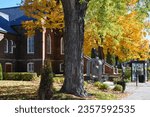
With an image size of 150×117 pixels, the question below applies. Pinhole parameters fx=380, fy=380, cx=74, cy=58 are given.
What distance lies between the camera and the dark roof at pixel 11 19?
4759 cm

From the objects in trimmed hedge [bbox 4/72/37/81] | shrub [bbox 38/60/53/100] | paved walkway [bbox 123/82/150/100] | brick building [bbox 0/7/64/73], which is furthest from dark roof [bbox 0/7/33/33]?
shrub [bbox 38/60/53/100]

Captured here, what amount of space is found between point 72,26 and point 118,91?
819cm

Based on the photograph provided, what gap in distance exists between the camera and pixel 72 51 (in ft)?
67.9

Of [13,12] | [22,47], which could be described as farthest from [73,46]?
[13,12]

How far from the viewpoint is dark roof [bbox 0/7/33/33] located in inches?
1874

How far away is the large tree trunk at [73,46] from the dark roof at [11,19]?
25.9 meters

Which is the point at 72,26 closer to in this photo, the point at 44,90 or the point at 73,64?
the point at 73,64

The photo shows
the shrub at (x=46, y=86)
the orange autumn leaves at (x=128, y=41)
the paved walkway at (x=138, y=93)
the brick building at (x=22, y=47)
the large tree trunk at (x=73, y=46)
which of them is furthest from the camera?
the brick building at (x=22, y=47)

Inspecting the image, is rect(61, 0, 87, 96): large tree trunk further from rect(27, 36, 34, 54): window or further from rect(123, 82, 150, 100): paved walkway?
rect(27, 36, 34, 54): window

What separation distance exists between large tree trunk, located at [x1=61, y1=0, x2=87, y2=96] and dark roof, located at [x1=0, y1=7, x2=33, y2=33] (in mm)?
25917

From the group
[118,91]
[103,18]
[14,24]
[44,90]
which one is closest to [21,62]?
[14,24]

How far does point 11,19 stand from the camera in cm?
5038

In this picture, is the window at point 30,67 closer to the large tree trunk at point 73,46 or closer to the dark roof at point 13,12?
the dark roof at point 13,12

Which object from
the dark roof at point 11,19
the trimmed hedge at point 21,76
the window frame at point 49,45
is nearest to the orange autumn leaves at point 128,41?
the window frame at point 49,45
